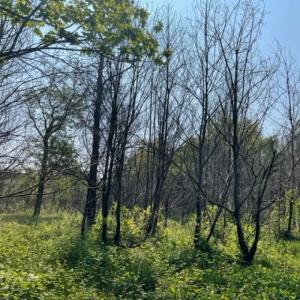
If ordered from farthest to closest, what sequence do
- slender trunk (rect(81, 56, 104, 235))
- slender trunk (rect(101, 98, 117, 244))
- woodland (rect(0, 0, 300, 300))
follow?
slender trunk (rect(81, 56, 104, 235)) < slender trunk (rect(101, 98, 117, 244)) < woodland (rect(0, 0, 300, 300))

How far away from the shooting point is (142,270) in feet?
24.7

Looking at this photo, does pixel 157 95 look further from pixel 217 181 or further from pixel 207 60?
pixel 217 181

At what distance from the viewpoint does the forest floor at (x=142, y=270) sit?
5.84 m

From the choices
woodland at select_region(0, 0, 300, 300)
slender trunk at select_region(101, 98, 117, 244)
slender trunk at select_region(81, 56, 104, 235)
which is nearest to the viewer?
woodland at select_region(0, 0, 300, 300)

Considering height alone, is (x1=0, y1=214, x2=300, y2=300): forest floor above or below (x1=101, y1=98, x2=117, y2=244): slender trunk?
below

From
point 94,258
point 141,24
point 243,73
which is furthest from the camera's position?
point 243,73

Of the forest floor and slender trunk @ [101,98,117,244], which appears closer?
the forest floor

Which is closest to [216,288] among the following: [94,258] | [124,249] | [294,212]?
[94,258]

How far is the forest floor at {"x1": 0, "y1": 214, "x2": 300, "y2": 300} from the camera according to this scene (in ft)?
19.2

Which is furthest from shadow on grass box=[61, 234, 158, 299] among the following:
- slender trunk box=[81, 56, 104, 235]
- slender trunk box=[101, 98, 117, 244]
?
slender trunk box=[81, 56, 104, 235]

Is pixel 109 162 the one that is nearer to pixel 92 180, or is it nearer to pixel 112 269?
pixel 92 180

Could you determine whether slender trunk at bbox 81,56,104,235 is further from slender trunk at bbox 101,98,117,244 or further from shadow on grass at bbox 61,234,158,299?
shadow on grass at bbox 61,234,158,299

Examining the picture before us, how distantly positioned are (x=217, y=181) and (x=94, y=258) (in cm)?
787

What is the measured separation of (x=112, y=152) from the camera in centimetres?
1123
